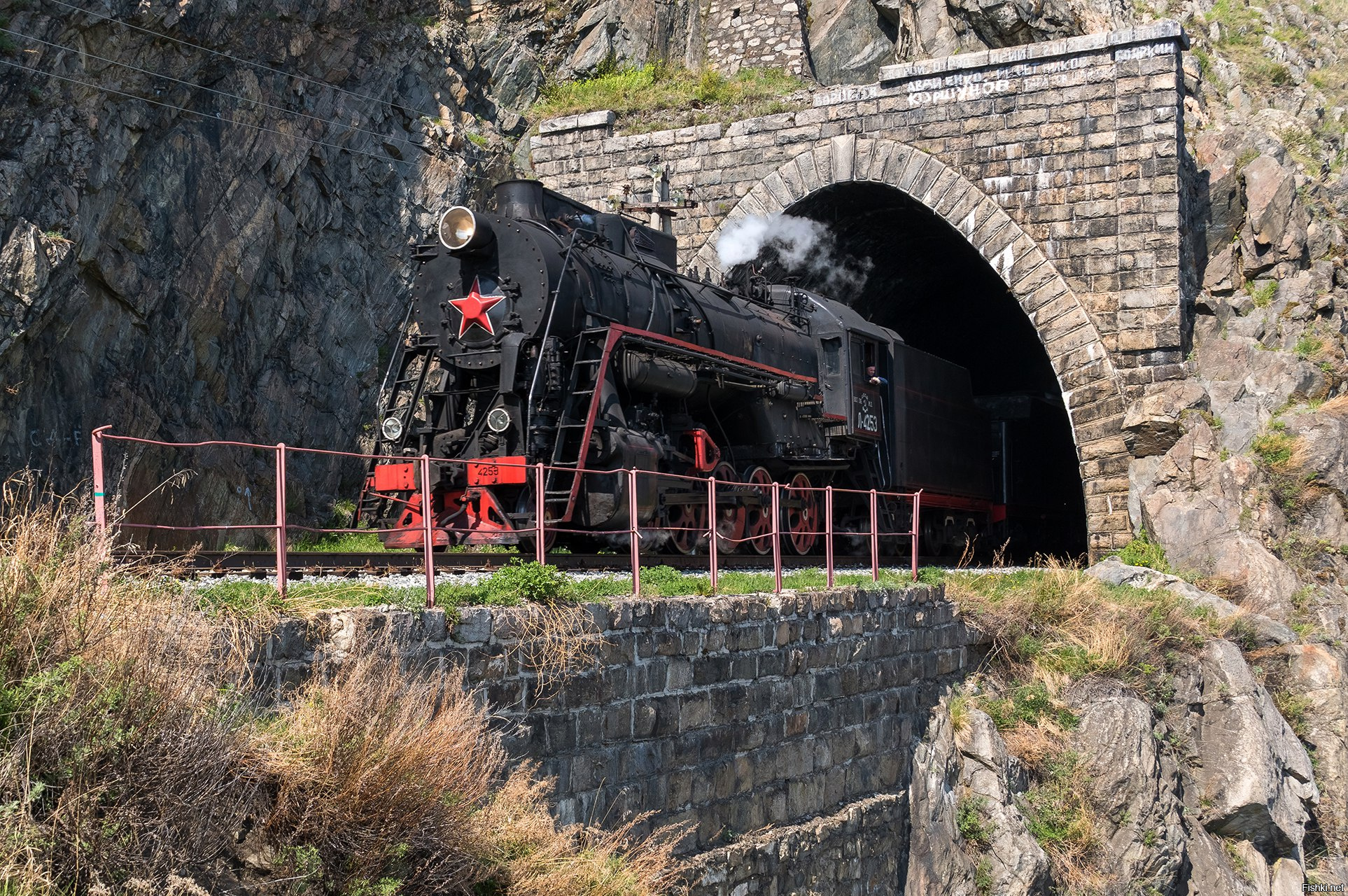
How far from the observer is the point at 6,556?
4352mm

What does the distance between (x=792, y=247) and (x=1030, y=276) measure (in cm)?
433

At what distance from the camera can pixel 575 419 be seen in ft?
37.0

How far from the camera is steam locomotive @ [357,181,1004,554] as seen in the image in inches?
429

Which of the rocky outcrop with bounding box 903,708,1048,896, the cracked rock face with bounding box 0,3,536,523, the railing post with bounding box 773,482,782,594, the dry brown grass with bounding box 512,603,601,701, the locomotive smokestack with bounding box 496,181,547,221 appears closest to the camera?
the dry brown grass with bounding box 512,603,601,701

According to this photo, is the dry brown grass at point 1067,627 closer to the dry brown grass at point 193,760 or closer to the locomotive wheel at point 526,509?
the locomotive wheel at point 526,509

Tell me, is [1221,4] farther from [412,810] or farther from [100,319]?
[412,810]

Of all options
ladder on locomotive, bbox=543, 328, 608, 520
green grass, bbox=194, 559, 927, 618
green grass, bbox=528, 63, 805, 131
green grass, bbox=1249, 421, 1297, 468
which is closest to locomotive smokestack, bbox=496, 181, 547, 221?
ladder on locomotive, bbox=543, 328, 608, 520

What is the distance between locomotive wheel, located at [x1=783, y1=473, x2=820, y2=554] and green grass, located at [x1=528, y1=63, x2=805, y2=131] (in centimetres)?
832

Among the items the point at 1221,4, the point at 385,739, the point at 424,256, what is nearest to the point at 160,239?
the point at 424,256

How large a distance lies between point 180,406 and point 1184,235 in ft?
46.6

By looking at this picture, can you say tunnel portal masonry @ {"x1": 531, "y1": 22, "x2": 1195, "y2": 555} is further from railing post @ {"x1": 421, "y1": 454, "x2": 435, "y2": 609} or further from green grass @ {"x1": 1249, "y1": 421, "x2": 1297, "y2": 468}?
railing post @ {"x1": 421, "y1": 454, "x2": 435, "y2": 609}

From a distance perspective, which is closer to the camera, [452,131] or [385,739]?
[385,739]

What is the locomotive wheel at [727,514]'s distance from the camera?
12.9 m

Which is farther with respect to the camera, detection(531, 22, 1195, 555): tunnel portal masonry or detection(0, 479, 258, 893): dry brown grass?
detection(531, 22, 1195, 555): tunnel portal masonry
